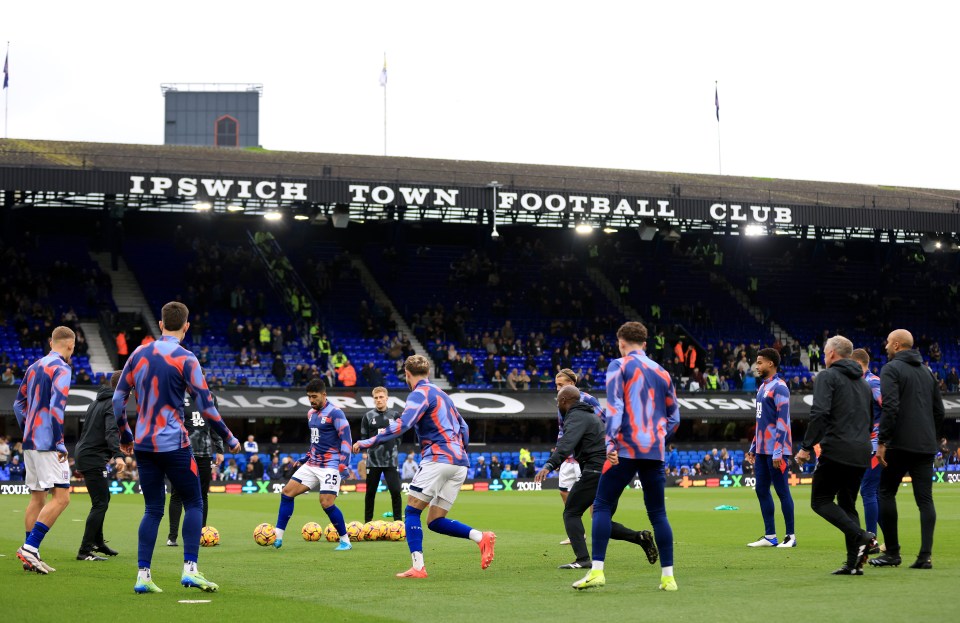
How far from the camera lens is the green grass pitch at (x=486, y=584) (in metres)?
8.81

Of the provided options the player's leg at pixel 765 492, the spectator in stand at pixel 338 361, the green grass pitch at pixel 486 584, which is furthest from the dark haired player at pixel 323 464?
the spectator in stand at pixel 338 361

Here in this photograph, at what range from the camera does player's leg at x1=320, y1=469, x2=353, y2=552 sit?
1523 cm

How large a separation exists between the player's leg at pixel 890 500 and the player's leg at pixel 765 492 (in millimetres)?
2636

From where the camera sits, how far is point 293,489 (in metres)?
15.2

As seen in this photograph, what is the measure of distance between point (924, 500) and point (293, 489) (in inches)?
296

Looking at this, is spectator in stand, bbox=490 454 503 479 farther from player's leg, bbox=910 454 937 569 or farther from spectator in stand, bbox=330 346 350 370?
player's leg, bbox=910 454 937 569

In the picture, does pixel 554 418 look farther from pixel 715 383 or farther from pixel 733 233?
pixel 733 233

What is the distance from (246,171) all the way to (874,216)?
23228 millimetres

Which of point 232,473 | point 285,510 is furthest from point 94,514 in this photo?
point 232,473

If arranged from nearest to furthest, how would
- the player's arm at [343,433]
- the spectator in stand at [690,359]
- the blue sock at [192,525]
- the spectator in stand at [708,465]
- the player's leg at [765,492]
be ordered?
the blue sock at [192,525] → the player's leg at [765,492] → the player's arm at [343,433] → the spectator in stand at [708,465] → the spectator in stand at [690,359]

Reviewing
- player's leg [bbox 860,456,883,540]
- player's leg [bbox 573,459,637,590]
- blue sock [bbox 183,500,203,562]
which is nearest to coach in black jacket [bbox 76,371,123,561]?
blue sock [bbox 183,500,203,562]

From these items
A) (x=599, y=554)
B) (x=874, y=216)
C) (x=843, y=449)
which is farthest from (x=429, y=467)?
(x=874, y=216)

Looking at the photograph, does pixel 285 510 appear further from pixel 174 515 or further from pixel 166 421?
pixel 166 421

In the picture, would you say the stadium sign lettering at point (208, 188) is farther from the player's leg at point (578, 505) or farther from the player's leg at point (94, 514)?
the player's leg at point (578, 505)
